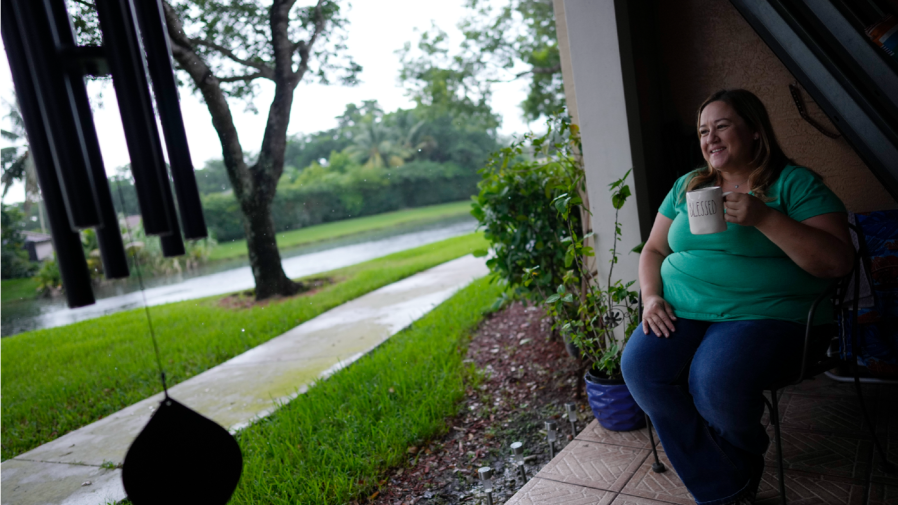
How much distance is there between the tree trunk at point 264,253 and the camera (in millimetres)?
6359

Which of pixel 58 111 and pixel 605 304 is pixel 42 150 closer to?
pixel 58 111

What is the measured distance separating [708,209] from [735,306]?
0.37 m

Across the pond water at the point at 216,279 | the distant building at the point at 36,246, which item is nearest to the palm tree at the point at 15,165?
the distant building at the point at 36,246

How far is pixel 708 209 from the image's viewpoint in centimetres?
133

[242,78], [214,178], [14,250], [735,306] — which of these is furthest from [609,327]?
[214,178]

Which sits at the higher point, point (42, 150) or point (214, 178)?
point (214, 178)

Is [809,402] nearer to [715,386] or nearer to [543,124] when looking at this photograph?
[715,386]

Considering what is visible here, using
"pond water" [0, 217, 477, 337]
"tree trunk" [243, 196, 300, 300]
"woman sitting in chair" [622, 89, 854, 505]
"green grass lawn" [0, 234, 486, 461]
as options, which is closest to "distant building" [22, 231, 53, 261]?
"pond water" [0, 217, 477, 337]

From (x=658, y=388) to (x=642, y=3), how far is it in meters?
1.84

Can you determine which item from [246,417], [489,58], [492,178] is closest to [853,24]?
[492,178]

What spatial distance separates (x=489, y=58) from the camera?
1038 cm

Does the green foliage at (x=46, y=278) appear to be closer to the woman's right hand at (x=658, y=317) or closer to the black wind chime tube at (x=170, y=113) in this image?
the black wind chime tube at (x=170, y=113)

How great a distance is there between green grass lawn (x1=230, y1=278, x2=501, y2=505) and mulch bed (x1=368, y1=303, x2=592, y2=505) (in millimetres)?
82

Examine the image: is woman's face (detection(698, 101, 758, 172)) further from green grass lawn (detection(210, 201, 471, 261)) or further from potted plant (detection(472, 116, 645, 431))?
green grass lawn (detection(210, 201, 471, 261))
